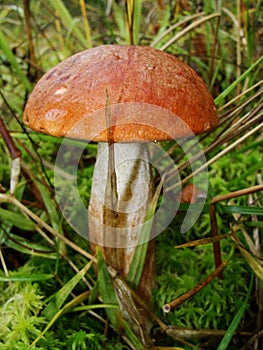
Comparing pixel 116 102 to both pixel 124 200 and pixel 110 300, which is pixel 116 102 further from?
pixel 110 300

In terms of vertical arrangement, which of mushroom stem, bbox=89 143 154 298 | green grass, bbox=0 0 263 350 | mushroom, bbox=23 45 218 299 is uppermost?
mushroom, bbox=23 45 218 299

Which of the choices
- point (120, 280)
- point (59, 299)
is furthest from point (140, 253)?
point (59, 299)

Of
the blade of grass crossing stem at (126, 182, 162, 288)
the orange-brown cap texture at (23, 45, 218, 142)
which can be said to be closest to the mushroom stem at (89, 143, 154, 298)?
the blade of grass crossing stem at (126, 182, 162, 288)

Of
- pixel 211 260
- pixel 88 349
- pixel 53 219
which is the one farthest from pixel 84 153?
pixel 88 349

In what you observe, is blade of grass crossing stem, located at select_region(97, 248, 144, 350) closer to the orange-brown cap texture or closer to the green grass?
the green grass

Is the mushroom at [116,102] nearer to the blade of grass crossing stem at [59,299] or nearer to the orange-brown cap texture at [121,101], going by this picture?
the orange-brown cap texture at [121,101]

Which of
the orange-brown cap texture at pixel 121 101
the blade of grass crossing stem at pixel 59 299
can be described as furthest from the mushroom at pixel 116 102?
the blade of grass crossing stem at pixel 59 299

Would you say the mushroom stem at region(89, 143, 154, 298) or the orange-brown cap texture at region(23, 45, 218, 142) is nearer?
the orange-brown cap texture at region(23, 45, 218, 142)
